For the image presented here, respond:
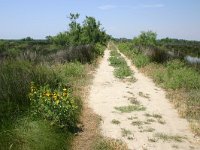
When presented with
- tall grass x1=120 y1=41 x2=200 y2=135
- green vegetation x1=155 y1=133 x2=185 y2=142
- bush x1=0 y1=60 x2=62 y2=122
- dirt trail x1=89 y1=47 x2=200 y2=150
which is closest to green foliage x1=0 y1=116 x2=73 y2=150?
bush x1=0 y1=60 x2=62 y2=122

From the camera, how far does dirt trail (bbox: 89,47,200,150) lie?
19.1 feet

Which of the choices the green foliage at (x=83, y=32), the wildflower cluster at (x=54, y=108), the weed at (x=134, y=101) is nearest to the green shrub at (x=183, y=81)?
the weed at (x=134, y=101)

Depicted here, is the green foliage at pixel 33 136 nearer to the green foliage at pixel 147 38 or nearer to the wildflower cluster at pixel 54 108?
the wildflower cluster at pixel 54 108

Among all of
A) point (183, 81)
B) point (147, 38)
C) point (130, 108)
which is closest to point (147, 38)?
point (147, 38)

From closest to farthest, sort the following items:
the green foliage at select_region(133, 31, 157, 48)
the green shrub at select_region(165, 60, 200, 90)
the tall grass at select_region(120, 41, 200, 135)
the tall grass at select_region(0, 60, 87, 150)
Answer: the tall grass at select_region(0, 60, 87, 150)
the tall grass at select_region(120, 41, 200, 135)
the green shrub at select_region(165, 60, 200, 90)
the green foliage at select_region(133, 31, 157, 48)

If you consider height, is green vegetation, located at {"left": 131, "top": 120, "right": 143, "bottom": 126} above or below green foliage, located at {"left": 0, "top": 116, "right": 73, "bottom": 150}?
below

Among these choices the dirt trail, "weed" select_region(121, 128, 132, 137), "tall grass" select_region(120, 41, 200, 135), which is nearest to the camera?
the dirt trail

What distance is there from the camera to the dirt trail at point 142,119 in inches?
229

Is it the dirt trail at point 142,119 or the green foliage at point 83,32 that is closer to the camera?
the dirt trail at point 142,119

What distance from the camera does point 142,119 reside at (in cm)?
718

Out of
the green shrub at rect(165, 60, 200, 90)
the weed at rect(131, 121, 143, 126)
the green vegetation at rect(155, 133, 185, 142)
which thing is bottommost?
the green vegetation at rect(155, 133, 185, 142)

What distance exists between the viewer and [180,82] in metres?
10.9

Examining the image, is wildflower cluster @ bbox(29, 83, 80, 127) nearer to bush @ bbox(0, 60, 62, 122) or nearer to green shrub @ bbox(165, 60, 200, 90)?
bush @ bbox(0, 60, 62, 122)

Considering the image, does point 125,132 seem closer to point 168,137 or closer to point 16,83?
point 168,137
